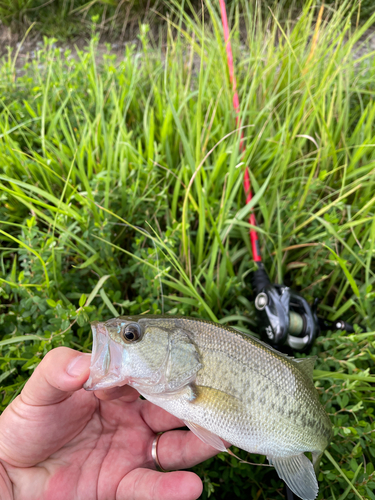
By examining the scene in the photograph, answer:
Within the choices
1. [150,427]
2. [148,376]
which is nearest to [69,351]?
[148,376]

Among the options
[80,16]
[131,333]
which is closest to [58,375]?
[131,333]

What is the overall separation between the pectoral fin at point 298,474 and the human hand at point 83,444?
0.35 metres

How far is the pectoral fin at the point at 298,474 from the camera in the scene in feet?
4.98

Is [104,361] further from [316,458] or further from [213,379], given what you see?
[316,458]

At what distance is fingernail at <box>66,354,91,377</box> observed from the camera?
4.27ft

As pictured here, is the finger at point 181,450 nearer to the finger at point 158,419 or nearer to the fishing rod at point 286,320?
the finger at point 158,419

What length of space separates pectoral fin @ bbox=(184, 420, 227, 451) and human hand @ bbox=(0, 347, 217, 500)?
21 cm

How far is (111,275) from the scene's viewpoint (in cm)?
201

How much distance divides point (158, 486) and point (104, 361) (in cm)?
71

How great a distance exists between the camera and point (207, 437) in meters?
1.42

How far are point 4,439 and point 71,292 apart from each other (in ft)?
2.89

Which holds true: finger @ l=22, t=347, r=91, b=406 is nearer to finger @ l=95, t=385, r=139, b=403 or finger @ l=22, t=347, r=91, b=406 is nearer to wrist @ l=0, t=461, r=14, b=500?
finger @ l=95, t=385, r=139, b=403

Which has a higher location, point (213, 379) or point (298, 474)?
point (213, 379)

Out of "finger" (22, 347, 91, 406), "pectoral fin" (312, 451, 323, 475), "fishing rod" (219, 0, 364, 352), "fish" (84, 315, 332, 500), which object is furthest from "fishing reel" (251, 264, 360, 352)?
"finger" (22, 347, 91, 406)
